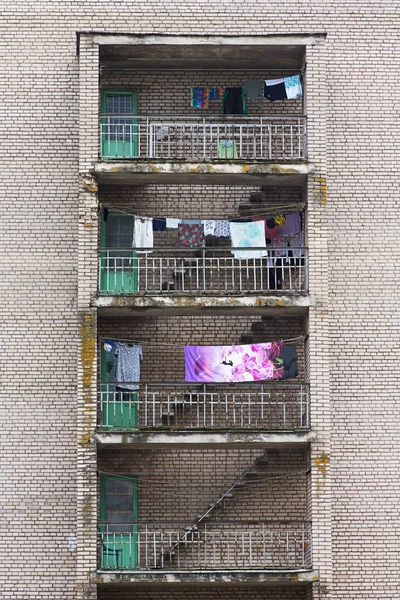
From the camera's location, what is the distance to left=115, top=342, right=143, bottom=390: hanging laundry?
114 feet

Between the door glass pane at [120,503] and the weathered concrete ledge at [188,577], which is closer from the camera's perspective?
the weathered concrete ledge at [188,577]

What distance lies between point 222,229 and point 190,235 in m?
0.82

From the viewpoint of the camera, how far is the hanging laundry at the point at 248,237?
35250 mm

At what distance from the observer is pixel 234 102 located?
36.4m

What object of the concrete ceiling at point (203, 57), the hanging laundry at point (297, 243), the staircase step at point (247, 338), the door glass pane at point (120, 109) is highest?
the concrete ceiling at point (203, 57)

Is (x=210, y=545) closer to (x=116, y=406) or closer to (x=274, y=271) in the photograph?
(x=116, y=406)

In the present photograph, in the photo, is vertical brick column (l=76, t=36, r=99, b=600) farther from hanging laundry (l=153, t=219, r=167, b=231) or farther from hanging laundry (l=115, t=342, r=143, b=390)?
hanging laundry (l=153, t=219, r=167, b=231)

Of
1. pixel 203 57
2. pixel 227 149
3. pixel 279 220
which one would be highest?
pixel 203 57

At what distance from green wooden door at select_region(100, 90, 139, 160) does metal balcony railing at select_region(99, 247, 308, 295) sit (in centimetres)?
246

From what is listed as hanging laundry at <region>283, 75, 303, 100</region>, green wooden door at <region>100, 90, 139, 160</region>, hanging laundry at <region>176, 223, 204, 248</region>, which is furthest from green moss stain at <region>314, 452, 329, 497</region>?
hanging laundry at <region>283, 75, 303, 100</region>

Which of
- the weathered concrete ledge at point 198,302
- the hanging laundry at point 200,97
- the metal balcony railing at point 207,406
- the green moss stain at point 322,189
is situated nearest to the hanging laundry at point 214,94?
the hanging laundry at point 200,97

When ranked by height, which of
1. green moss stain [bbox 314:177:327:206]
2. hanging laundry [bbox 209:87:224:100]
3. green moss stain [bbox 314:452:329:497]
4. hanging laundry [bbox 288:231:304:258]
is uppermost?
hanging laundry [bbox 209:87:224:100]

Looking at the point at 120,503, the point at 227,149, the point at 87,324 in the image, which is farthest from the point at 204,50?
the point at 120,503

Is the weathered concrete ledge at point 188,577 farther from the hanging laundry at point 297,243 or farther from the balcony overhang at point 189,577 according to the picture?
the hanging laundry at point 297,243
